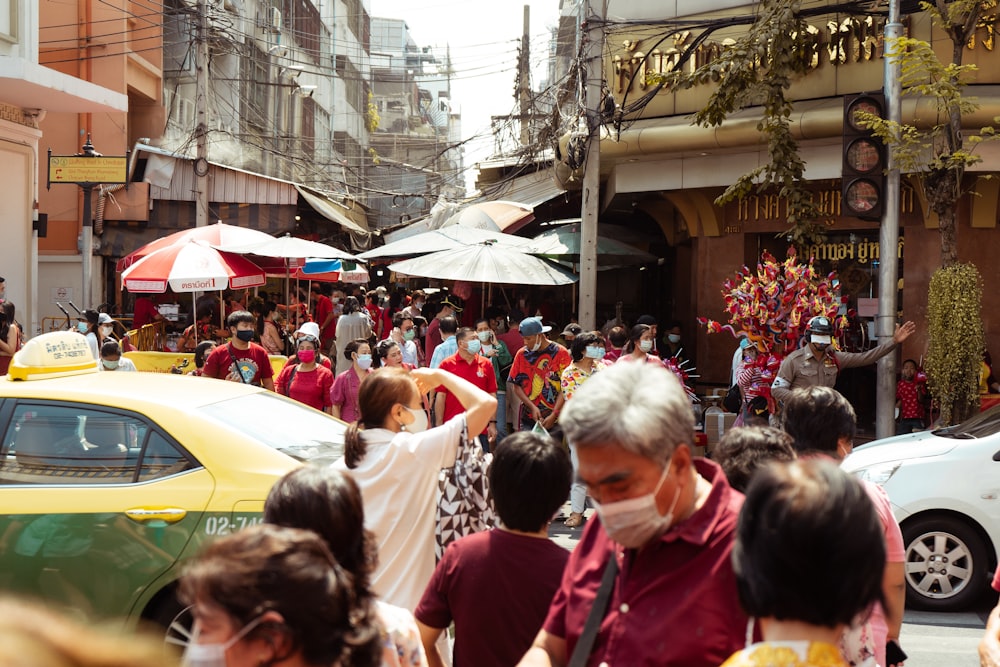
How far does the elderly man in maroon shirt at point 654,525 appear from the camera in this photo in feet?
7.35

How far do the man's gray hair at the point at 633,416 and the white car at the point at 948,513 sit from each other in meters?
5.33

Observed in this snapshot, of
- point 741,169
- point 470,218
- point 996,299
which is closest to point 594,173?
point 741,169

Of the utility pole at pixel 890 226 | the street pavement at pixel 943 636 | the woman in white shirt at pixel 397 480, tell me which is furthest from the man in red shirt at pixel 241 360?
the utility pole at pixel 890 226

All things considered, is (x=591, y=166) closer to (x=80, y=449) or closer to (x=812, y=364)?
(x=812, y=364)

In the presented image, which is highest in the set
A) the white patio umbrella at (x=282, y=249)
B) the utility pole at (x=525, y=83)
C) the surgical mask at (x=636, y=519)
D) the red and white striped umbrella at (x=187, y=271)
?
the utility pole at (x=525, y=83)

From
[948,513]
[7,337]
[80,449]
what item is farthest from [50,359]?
[7,337]

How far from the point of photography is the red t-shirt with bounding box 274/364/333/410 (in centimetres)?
941

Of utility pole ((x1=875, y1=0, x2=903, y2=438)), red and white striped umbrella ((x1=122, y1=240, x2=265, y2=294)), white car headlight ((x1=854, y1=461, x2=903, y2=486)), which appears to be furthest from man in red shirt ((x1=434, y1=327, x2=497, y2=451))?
red and white striped umbrella ((x1=122, y1=240, x2=265, y2=294))

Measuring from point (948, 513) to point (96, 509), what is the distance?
18.0ft

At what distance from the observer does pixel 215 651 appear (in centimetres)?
191

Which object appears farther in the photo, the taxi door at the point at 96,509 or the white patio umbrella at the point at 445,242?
the white patio umbrella at the point at 445,242

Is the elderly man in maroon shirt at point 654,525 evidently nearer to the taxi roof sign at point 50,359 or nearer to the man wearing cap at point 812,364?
the taxi roof sign at point 50,359

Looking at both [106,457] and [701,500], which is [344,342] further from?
[701,500]

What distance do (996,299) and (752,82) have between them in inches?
175
